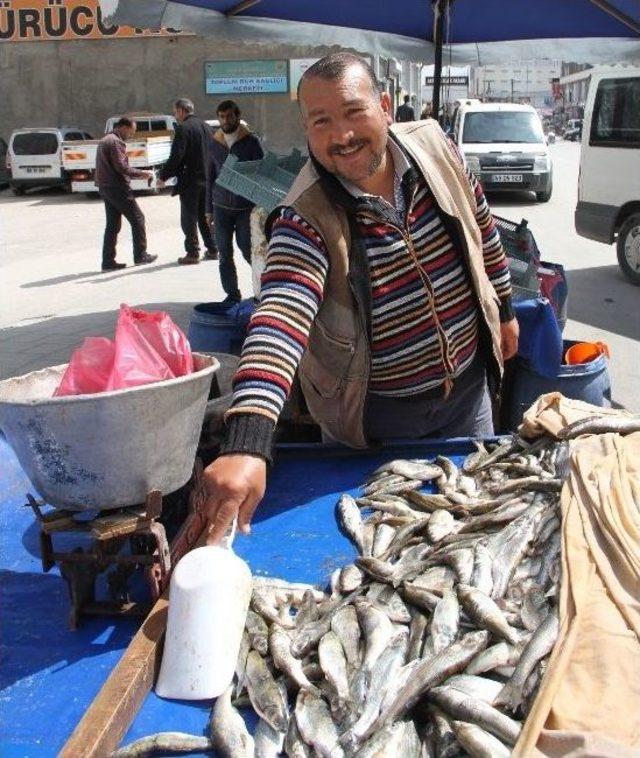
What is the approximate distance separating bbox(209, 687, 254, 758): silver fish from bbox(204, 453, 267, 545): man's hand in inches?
16.9

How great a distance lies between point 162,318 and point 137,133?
82.2 feet


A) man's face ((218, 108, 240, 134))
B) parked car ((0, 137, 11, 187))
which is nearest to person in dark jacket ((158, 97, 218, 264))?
man's face ((218, 108, 240, 134))

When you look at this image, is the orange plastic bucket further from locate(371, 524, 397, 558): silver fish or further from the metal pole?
the metal pole

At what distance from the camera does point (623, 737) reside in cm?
187

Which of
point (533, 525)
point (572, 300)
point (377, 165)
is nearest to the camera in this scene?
point (533, 525)

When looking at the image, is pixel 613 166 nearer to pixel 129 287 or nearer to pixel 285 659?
pixel 129 287

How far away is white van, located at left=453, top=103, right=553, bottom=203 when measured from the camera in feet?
67.0

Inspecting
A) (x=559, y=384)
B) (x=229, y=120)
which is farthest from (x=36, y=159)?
(x=559, y=384)

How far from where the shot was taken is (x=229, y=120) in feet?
31.6

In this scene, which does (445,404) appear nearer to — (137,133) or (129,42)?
(137,133)

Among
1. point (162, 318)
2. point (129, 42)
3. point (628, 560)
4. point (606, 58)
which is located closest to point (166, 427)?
point (162, 318)

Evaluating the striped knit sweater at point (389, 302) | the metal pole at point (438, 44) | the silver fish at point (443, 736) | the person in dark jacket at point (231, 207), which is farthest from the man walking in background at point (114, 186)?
the silver fish at point (443, 736)

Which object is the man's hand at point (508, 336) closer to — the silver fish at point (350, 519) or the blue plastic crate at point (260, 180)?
the silver fish at point (350, 519)

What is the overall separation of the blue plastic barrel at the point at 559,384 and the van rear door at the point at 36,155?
72.7 ft
